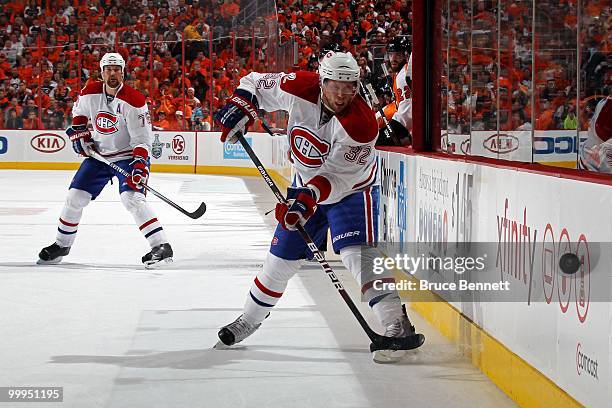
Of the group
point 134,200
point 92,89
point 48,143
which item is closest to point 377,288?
point 134,200

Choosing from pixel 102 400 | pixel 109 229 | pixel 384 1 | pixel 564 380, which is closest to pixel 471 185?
pixel 564 380

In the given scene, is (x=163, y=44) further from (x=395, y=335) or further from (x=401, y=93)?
(x=395, y=335)

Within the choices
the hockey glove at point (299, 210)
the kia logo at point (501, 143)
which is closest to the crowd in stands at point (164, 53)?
the kia logo at point (501, 143)

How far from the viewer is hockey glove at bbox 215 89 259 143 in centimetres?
451

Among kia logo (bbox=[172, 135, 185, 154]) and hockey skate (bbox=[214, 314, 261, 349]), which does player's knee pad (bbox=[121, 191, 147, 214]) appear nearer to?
hockey skate (bbox=[214, 314, 261, 349])

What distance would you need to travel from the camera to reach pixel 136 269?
6.91 meters

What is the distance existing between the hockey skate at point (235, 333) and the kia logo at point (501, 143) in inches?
51.7

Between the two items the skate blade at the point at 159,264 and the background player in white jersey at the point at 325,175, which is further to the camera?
the skate blade at the point at 159,264

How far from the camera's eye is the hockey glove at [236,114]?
4.51m

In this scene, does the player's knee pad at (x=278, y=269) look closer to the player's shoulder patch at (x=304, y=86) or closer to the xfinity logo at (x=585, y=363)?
the player's shoulder patch at (x=304, y=86)

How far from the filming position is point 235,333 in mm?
4441

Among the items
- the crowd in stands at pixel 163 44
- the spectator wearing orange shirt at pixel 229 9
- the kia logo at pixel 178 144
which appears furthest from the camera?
the kia logo at pixel 178 144

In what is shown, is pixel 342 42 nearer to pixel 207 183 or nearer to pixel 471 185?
pixel 207 183

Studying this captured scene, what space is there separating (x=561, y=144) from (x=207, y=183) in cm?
1158
